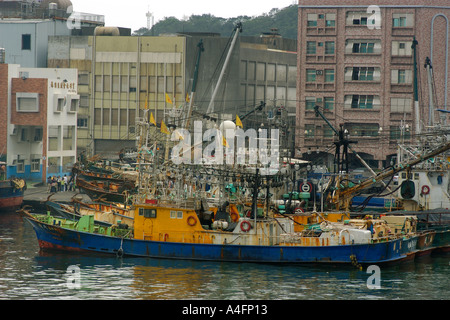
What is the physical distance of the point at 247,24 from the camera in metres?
169

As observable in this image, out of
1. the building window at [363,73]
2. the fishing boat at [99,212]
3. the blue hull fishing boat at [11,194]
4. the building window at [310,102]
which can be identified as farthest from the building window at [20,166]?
the building window at [363,73]

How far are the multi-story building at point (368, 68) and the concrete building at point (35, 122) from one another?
1029 inches

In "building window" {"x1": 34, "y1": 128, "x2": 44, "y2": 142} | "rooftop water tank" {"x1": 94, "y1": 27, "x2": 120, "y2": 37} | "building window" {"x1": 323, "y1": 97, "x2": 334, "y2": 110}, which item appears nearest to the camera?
"building window" {"x1": 34, "y1": 128, "x2": 44, "y2": 142}

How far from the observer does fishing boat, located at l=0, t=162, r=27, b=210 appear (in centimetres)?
7675

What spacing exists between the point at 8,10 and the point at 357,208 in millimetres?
62938

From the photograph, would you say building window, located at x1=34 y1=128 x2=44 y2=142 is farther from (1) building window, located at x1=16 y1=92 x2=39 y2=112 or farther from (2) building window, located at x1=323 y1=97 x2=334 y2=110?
(2) building window, located at x1=323 y1=97 x2=334 y2=110

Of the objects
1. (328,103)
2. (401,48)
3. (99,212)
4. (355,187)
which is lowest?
(99,212)

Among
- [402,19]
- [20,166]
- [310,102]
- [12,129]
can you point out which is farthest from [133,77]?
[402,19]

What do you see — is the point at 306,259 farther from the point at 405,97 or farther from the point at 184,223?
the point at 405,97

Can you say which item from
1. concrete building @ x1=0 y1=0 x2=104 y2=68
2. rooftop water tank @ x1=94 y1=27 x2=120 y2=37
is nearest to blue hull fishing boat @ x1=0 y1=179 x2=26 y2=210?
concrete building @ x1=0 y1=0 x2=104 y2=68

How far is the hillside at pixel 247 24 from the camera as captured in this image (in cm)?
16412

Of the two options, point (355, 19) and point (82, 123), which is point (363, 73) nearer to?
point (355, 19)

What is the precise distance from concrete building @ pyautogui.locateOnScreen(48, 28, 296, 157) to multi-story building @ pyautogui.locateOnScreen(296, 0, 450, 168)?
32.7ft

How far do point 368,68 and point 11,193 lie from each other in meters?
42.0
